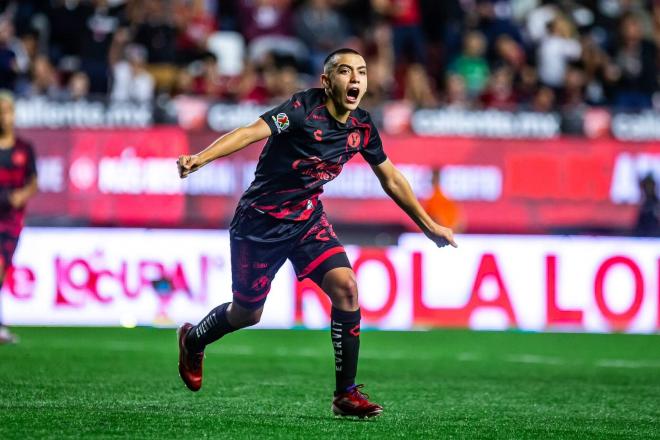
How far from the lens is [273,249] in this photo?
25.7ft

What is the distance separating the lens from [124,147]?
1650cm

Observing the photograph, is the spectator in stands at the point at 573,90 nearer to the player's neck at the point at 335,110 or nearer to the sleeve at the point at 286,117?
the player's neck at the point at 335,110

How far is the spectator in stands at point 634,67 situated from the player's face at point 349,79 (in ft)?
38.3

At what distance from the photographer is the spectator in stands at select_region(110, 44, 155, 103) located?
17.1m

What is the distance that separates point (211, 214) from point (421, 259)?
2844mm

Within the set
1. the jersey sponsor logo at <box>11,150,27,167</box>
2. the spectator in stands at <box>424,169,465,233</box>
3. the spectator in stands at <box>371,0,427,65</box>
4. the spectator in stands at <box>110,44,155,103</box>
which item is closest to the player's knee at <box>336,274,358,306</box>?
the jersey sponsor logo at <box>11,150,27,167</box>

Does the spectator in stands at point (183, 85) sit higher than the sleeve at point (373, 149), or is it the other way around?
the spectator in stands at point (183, 85)

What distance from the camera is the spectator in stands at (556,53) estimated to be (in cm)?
1948

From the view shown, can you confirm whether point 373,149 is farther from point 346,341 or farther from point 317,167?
point 346,341

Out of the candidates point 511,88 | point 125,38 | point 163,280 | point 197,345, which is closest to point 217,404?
point 197,345

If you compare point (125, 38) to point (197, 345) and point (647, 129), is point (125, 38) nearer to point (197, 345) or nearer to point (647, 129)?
point (647, 129)

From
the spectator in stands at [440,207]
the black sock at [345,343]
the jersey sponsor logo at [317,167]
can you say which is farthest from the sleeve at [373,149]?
the spectator in stands at [440,207]

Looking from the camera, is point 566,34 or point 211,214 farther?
point 566,34

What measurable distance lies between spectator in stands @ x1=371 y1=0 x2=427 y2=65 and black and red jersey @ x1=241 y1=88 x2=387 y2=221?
11147mm
